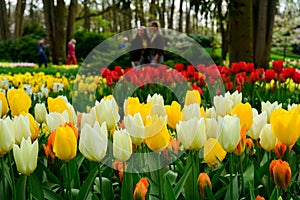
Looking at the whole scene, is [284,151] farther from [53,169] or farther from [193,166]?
[53,169]

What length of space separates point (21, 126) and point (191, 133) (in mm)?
547

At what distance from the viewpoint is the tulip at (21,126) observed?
1565 mm

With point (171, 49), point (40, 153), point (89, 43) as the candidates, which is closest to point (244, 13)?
point (40, 153)

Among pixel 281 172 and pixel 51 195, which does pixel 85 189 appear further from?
pixel 281 172

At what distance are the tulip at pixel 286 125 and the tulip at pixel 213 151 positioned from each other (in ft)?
0.66

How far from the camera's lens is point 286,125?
1510 millimetres

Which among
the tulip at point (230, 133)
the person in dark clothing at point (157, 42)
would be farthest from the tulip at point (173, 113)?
the person in dark clothing at point (157, 42)

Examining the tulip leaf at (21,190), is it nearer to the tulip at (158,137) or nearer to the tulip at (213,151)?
the tulip at (158,137)

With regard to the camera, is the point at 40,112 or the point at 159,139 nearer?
the point at 159,139

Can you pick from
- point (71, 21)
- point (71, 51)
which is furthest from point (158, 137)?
point (71, 21)

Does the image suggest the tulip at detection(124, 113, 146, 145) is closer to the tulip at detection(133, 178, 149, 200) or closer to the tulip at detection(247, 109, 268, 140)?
the tulip at detection(133, 178, 149, 200)

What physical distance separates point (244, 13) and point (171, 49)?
11.6 metres

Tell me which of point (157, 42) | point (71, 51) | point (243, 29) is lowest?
point (71, 51)

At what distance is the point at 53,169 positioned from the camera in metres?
1.84
